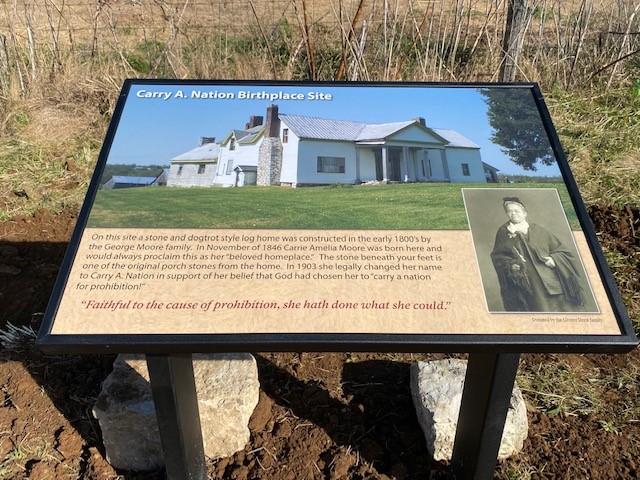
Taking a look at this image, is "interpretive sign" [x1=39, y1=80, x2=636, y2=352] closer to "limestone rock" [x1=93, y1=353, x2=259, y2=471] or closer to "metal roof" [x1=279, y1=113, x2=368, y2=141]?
"metal roof" [x1=279, y1=113, x2=368, y2=141]

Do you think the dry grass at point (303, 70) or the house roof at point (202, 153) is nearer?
the house roof at point (202, 153)

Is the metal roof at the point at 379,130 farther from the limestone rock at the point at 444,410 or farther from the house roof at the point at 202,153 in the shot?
the limestone rock at the point at 444,410

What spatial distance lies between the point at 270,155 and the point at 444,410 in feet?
3.80

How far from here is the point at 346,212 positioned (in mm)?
1795

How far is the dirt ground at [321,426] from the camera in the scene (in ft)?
7.48

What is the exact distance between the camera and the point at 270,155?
6.54 ft

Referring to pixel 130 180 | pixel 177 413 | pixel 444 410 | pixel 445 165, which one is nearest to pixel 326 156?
pixel 445 165

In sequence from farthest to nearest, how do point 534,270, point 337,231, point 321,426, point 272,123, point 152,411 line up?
point 321,426, point 152,411, point 272,123, point 337,231, point 534,270

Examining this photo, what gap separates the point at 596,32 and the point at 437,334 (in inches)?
201

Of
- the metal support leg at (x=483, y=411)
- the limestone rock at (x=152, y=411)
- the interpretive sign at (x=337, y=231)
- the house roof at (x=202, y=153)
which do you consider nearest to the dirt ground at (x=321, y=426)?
the limestone rock at (x=152, y=411)

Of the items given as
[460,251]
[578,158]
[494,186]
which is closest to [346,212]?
[460,251]

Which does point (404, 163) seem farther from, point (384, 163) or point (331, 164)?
point (331, 164)

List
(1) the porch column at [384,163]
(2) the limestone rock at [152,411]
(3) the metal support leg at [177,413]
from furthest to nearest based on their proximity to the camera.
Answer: (2) the limestone rock at [152,411] < (1) the porch column at [384,163] < (3) the metal support leg at [177,413]

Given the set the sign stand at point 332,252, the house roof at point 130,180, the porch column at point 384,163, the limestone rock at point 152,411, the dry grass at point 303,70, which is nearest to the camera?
the sign stand at point 332,252
